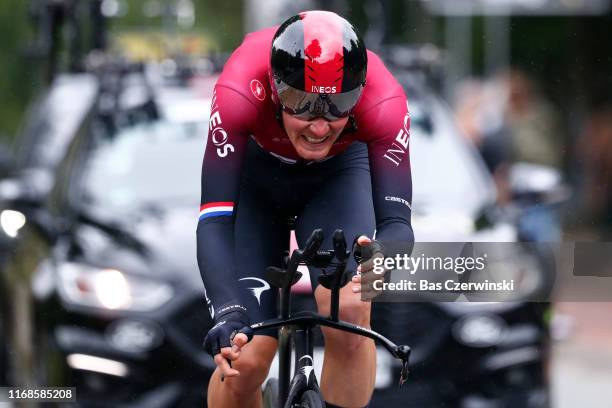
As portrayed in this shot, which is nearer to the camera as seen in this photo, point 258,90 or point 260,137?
point 258,90

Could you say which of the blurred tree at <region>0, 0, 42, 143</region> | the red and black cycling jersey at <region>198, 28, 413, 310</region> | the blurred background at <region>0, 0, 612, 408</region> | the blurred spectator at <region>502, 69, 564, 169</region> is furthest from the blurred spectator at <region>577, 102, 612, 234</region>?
the red and black cycling jersey at <region>198, 28, 413, 310</region>

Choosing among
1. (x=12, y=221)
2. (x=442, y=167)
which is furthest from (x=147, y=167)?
(x=442, y=167)

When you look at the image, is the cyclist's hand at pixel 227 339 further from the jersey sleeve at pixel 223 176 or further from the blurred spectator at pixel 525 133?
the blurred spectator at pixel 525 133

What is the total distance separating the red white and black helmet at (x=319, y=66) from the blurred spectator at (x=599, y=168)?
11.8m

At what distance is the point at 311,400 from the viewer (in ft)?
15.3

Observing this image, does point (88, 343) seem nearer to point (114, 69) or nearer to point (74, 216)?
point (74, 216)

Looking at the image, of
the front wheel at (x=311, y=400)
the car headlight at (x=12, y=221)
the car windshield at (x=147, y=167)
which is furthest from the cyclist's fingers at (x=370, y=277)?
the car headlight at (x=12, y=221)

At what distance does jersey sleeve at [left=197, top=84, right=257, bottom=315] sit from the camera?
187 inches

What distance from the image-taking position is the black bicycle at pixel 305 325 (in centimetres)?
450

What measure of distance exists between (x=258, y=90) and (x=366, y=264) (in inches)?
28.9

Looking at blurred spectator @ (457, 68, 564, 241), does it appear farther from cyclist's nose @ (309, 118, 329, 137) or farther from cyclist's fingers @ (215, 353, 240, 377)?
cyclist's fingers @ (215, 353, 240, 377)

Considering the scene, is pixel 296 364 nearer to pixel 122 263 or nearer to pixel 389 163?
pixel 389 163

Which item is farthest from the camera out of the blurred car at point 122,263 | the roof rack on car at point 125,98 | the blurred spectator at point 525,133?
the blurred spectator at point 525,133

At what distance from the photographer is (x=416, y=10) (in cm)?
2300
